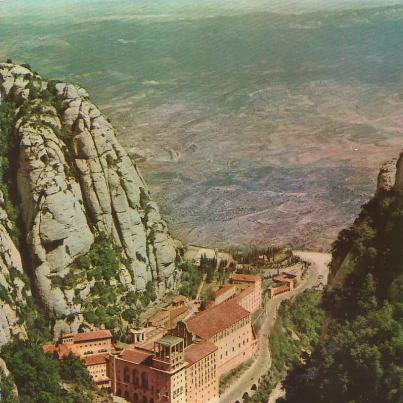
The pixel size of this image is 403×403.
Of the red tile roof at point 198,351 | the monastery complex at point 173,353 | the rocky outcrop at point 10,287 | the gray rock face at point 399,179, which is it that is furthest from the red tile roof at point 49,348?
the gray rock face at point 399,179

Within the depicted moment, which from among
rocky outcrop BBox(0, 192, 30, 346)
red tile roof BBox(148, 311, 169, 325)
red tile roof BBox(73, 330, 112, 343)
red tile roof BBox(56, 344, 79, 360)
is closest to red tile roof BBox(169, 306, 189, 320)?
red tile roof BBox(148, 311, 169, 325)

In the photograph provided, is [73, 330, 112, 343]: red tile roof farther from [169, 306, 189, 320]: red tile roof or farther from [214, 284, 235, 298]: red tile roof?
[214, 284, 235, 298]: red tile roof

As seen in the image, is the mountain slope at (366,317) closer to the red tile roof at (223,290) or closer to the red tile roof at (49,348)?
the red tile roof at (49,348)

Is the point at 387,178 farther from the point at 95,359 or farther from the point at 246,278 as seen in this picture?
the point at 246,278

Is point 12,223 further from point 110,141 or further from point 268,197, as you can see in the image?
point 268,197

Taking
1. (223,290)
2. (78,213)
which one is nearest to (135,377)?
(223,290)

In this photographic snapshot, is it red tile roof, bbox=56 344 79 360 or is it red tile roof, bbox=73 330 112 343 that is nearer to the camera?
red tile roof, bbox=56 344 79 360
